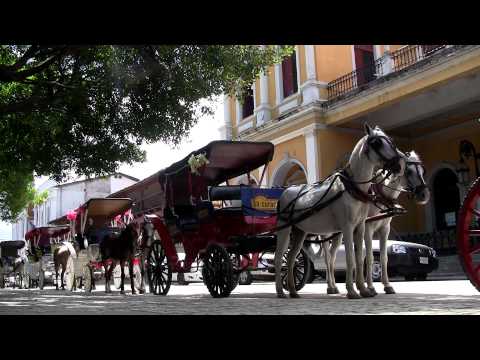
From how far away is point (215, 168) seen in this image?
33.9 feet

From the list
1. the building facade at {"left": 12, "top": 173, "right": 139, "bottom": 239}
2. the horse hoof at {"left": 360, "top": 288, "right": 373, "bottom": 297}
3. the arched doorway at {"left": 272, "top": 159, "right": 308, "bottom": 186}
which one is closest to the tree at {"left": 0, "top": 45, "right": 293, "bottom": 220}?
the horse hoof at {"left": 360, "top": 288, "right": 373, "bottom": 297}

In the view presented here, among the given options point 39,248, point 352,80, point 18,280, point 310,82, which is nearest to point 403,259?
point 352,80

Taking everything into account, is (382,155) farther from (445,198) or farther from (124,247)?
(445,198)

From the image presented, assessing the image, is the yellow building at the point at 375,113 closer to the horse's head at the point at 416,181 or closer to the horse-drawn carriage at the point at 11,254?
the horse's head at the point at 416,181

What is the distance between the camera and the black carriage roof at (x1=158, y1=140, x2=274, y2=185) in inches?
368

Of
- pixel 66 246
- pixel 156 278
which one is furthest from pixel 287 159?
pixel 156 278

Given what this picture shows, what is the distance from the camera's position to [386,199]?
7660 millimetres

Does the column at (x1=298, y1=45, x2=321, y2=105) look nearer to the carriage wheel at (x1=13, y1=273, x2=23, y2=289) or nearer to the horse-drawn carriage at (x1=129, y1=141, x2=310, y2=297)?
the horse-drawn carriage at (x1=129, y1=141, x2=310, y2=297)

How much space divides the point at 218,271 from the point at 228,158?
2.09 meters

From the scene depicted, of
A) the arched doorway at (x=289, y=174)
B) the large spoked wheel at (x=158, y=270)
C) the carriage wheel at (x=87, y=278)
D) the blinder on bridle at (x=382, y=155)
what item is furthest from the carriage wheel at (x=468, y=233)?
the arched doorway at (x=289, y=174)

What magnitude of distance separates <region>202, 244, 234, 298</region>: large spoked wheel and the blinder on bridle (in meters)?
2.75

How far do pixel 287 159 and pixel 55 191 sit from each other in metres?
37.1
